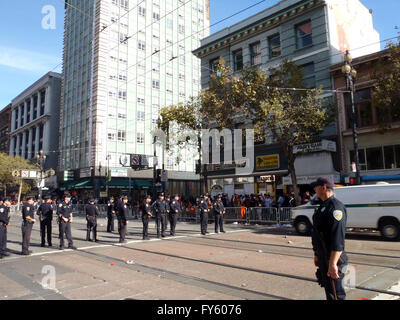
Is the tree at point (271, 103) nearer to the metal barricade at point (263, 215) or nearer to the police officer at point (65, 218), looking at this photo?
the metal barricade at point (263, 215)

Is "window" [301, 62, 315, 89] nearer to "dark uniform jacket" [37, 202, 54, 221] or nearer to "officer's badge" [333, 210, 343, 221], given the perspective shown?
"dark uniform jacket" [37, 202, 54, 221]

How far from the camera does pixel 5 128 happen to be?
71.5 metres

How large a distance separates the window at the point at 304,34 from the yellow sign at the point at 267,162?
877 centimetres

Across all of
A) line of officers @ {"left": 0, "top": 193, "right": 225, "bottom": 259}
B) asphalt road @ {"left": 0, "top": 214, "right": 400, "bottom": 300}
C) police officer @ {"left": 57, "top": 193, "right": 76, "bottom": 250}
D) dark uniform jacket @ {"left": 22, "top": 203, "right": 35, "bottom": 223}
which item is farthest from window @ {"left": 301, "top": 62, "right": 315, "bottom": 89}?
dark uniform jacket @ {"left": 22, "top": 203, "right": 35, "bottom": 223}

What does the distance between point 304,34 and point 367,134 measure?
915 cm

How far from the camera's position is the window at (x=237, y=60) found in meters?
28.5

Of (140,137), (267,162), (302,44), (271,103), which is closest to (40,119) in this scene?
(140,137)

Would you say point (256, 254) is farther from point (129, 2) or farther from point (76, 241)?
point (129, 2)

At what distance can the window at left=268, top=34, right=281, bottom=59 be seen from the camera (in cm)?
2581

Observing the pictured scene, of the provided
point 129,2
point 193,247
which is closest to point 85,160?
point 129,2

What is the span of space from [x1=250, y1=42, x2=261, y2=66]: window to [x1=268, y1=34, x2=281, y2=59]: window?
1052 millimetres

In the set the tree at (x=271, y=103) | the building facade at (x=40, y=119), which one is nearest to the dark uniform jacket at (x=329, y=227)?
the tree at (x=271, y=103)

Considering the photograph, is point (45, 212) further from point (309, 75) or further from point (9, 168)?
point (9, 168)
